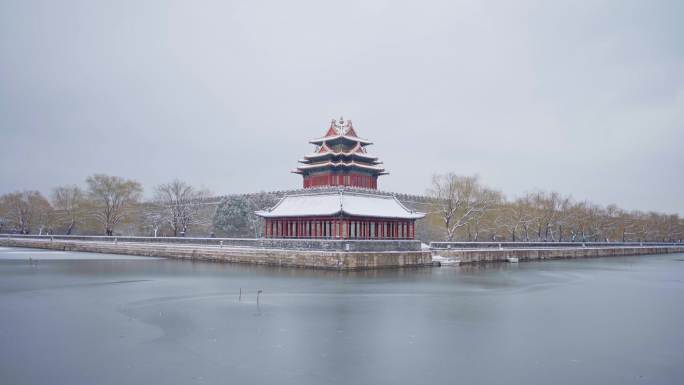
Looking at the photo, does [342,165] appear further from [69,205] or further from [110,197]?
[69,205]

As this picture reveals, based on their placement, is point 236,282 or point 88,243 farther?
point 88,243

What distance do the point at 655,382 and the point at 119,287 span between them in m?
21.9

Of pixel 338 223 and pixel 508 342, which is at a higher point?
pixel 338 223

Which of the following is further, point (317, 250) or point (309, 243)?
point (309, 243)

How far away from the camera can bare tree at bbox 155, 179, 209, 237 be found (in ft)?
207

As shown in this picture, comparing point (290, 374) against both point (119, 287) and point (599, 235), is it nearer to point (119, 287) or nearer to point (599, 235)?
point (119, 287)

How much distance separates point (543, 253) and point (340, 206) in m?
25.8

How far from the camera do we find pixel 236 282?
27141 millimetres

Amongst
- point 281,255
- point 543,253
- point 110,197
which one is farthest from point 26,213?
point 543,253

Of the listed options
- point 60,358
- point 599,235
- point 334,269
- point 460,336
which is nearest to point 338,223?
point 334,269

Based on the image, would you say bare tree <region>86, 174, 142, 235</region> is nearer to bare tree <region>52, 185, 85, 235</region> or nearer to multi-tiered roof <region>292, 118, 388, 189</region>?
bare tree <region>52, 185, 85, 235</region>

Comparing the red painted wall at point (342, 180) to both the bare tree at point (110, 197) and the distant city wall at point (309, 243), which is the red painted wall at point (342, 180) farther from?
the bare tree at point (110, 197)

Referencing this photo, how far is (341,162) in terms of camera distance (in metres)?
45.7

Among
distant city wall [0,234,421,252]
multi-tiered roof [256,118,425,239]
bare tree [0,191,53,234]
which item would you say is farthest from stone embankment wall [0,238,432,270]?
bare tree [0,191,53,234]
